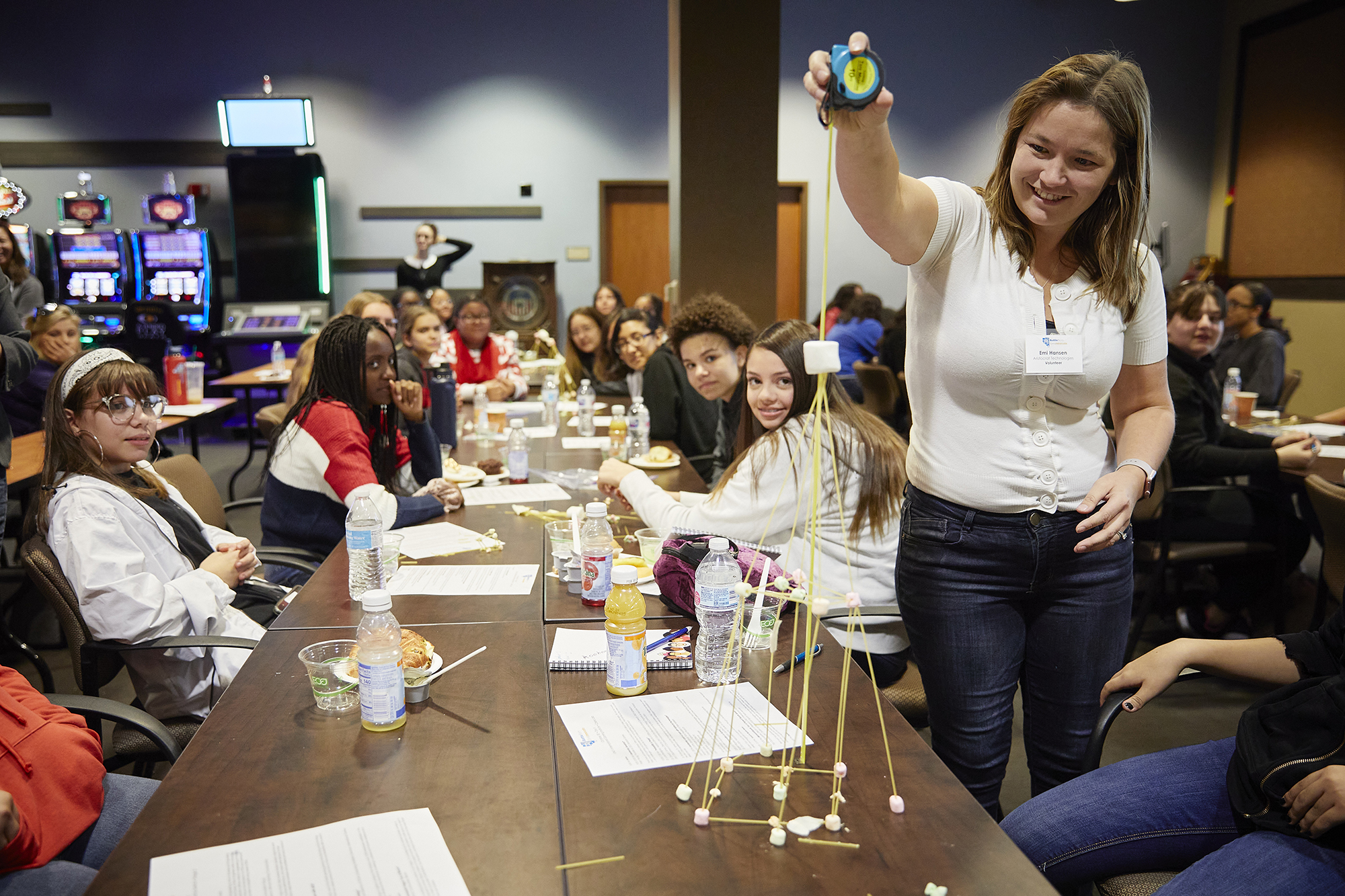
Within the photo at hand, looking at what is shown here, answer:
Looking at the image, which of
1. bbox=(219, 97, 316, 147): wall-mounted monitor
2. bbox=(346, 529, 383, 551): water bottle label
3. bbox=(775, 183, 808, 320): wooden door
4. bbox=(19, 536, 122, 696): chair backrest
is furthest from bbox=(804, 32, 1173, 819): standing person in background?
bbox=(219, 97, 316, 147): wall-mounted monitor

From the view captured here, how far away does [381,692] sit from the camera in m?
1.24

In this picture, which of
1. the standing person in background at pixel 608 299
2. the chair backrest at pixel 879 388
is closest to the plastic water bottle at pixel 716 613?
the chair backrest at pixel 879 388

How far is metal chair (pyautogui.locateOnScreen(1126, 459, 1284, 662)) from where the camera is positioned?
313cm

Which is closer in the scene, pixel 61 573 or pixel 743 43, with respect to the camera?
pixel 61 573

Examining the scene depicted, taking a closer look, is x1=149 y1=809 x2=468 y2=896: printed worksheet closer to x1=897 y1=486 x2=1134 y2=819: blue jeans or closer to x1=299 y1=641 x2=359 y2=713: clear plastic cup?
x1=299 y1=641 x2=359 y2=713: clear plastic cup

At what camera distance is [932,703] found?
4.95ft

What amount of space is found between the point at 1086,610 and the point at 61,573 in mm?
1916

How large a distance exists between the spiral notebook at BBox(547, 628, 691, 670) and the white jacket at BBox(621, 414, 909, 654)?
0.54 meters

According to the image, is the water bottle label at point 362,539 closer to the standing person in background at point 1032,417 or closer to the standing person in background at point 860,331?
the standing person in background at point 1032,417

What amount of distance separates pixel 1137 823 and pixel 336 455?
6.75ft

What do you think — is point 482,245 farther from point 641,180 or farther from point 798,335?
point 798,335

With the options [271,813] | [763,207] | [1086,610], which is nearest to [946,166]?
[763,207]

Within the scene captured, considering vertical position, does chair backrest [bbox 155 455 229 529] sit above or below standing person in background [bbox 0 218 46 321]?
below

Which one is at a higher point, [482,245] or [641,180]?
[641,180]
